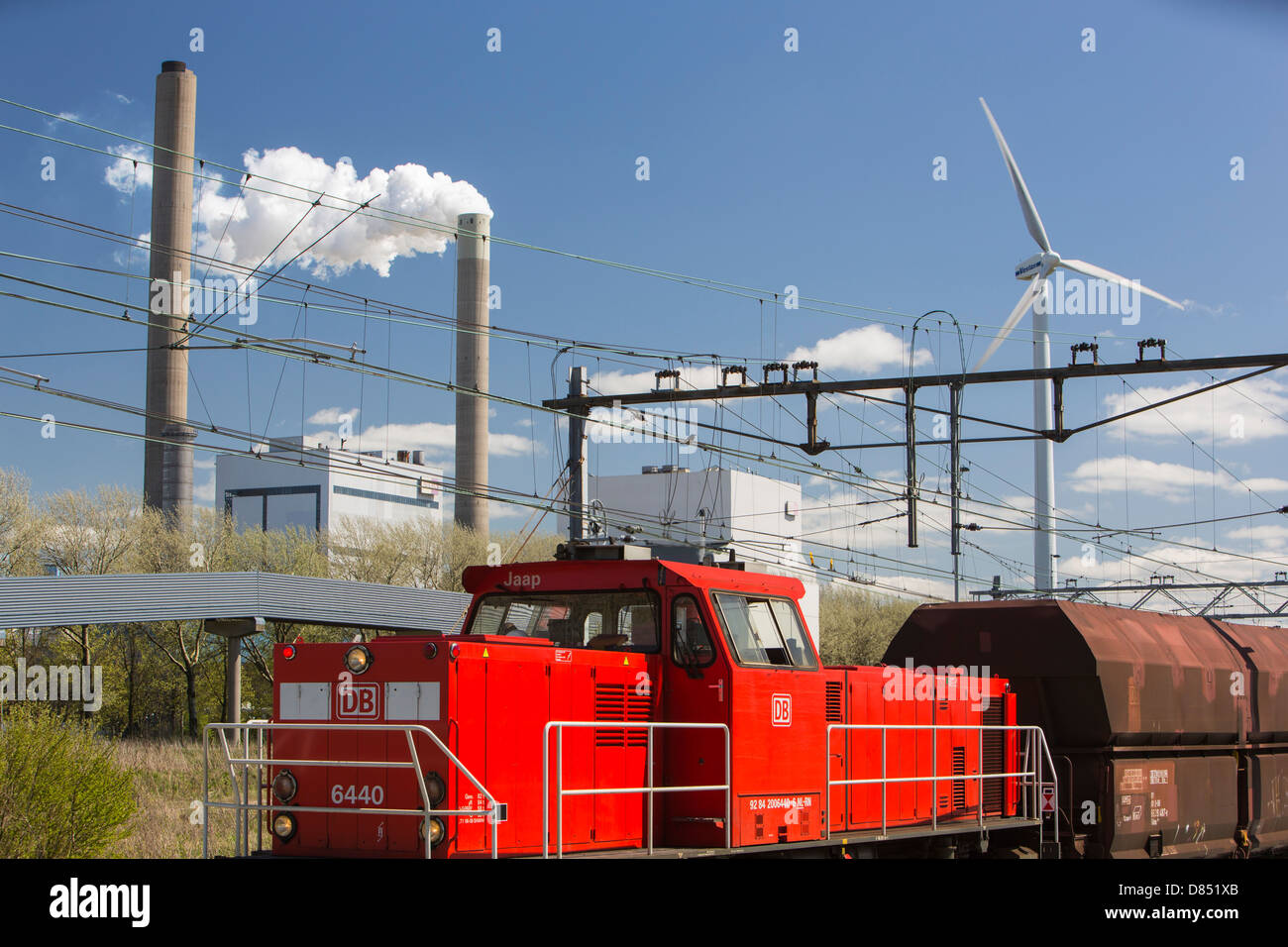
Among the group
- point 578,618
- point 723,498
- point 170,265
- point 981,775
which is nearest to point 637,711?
point 578,618

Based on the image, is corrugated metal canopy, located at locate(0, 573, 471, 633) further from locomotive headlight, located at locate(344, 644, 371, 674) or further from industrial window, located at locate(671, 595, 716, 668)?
locomotive headlight, located at locate(344, 644, 371, 674)

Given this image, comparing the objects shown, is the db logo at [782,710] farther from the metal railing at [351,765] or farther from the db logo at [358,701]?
the db logo at [358,701]

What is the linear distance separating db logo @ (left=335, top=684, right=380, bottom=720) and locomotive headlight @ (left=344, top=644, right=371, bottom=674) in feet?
0.48

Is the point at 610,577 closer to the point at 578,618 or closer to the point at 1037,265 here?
the point at 578,618

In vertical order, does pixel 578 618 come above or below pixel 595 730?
above

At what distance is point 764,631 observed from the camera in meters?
11.4

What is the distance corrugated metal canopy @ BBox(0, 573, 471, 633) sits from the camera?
95.9 feet

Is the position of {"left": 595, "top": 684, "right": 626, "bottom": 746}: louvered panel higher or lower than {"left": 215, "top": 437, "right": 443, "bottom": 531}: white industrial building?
lower

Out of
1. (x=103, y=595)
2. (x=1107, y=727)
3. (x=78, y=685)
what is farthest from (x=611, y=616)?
(x=78, y=685)

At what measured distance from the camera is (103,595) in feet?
99.7

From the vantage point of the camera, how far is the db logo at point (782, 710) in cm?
1122

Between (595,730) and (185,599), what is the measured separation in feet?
75.5

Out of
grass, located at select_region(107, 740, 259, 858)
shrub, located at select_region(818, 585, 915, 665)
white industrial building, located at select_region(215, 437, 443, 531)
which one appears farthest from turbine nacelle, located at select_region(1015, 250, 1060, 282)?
white industrial building, located at select_region(215, 437, 443, 531)
